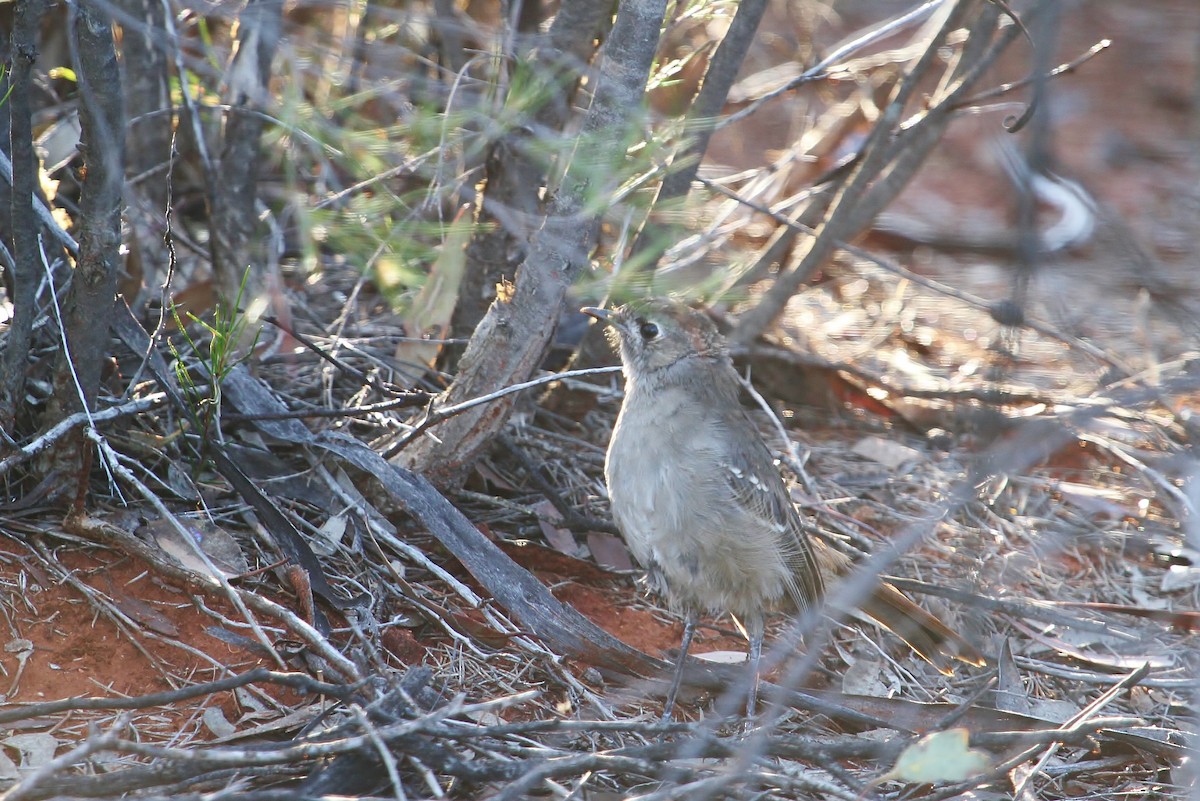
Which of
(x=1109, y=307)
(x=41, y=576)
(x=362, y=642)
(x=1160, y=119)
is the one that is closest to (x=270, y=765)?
(x=362, y=642)

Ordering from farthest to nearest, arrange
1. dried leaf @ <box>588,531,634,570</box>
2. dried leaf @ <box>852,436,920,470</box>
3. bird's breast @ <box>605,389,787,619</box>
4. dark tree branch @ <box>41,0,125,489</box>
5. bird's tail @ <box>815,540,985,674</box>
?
dried leaf @ <box>852,436,920,470</box> → dried leaf @ <box>588,531,634,570</box> → bird's tail @ <box>815,540,985,674</box> → bird's breast @ <box>605,389,787,619</box> → dark tree branch @ <box>41,0,125,489</box>

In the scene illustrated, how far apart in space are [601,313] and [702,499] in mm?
836

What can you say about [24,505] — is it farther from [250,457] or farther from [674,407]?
[674,407]

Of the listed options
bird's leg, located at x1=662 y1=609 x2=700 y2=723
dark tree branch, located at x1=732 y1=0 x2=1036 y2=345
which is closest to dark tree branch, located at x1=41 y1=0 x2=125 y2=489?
bird's leg, located at x1=662 y1=609 x2=700 y2=723

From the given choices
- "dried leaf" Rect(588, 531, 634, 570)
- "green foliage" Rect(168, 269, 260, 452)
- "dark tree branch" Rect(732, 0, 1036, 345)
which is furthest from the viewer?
"dark tree branch" Rect(732, 0, 1036, 345)

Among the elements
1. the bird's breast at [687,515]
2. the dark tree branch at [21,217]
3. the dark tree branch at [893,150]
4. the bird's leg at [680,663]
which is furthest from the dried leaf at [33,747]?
the dark tree branch at [893,150]

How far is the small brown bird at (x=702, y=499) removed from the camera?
3.95m

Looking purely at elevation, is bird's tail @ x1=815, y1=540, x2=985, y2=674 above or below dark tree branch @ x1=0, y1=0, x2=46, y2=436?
below

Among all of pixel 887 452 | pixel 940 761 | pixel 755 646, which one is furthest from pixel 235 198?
pixel 940 761

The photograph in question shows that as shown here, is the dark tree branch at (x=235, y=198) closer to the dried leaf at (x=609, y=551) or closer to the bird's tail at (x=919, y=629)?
the dried leaf at (x=609, y=551)

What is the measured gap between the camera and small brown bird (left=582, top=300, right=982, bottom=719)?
3951mm

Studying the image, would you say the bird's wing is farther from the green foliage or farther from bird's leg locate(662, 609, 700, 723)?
the green foliage

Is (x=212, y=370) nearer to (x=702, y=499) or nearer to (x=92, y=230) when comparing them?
(x=92, y=230)

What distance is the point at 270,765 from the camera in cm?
283
